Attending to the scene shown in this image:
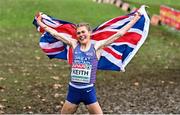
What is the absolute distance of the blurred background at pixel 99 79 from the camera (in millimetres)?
11891

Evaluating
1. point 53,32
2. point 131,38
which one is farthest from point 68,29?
point 131,38

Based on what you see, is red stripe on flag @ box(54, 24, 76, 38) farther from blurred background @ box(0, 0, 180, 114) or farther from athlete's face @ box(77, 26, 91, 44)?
blurred background @ box(0, 0, 180, 114)

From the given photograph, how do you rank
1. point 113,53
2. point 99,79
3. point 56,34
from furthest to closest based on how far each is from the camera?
point 99,79 < point 113,53 < point 56,34

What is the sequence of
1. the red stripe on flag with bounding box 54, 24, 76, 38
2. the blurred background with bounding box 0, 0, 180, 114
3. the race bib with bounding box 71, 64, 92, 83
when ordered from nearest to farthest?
the race bib with bounding box 71, 64, 92, 83, the red stripe on flag with bounding box 54, 24, 76, 38, the blurred background with bounding box 0, 0, 180, 114

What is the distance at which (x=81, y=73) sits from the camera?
849cm

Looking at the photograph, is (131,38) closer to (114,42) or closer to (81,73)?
(114,42)

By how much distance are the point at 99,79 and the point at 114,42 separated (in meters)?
5.23

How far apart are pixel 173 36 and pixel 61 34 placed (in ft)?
51.2

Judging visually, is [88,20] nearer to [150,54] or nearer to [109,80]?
[150,54]

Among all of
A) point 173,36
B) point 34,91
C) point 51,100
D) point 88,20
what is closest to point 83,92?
point 51,100

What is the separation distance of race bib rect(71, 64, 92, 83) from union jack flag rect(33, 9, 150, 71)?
3.41ft

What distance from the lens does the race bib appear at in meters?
8.49

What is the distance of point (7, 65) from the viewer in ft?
53.2

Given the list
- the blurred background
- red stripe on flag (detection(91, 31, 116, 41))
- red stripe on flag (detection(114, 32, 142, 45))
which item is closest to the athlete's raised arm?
red stripe on flag (detection(91, 31, 116, 41))
